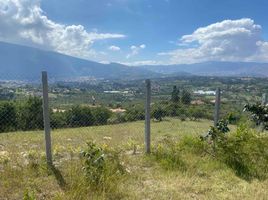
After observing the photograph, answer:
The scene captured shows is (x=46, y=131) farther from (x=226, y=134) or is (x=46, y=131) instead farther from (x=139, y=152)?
(x=226, y=134)

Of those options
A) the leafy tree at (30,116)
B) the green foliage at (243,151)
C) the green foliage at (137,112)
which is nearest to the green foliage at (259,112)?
the green foliage at (243,151)

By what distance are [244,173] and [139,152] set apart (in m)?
2.47

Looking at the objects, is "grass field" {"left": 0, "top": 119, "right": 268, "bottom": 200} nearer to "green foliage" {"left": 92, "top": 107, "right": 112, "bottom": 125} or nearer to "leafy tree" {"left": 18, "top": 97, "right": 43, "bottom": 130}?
"green foliage" {"left": 92, "top": 107, "right": 112, "bottom": 125}

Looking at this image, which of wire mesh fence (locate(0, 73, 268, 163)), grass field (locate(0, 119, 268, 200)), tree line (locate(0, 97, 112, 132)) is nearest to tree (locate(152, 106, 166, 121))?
wire mesh fence (locate(0, 73, 268, 163))

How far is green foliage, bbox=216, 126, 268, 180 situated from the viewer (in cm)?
674

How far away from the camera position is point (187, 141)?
24.8 ft

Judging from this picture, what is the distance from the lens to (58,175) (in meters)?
5.47

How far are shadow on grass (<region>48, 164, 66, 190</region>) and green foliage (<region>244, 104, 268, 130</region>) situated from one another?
506 centimetres

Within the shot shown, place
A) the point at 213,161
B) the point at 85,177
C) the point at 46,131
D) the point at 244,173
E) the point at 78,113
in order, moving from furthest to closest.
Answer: the point at 78,113, the point at 213,161, the point at 244,173, the point at 46,131, the point at 85,177

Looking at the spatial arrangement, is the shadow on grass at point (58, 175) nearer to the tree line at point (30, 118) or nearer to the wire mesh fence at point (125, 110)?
the wire mesh fence at point (125, 110)

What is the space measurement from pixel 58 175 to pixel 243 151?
4.12m

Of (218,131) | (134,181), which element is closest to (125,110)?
(218,131)

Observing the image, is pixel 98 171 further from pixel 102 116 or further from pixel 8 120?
pixel 8 120

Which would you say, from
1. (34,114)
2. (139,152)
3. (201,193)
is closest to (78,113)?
(34,114)
